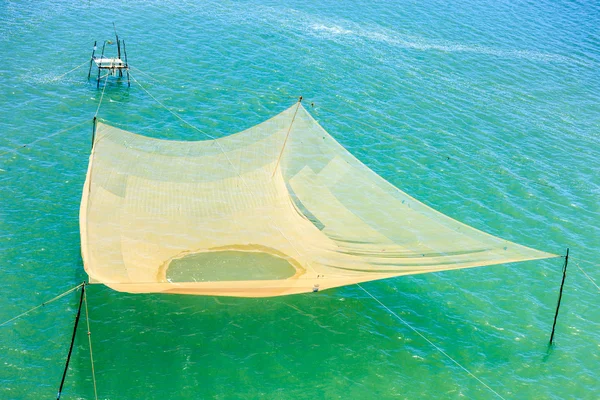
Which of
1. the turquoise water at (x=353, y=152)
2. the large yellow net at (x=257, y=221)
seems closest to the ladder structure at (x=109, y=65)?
the turquoise water at (x=353, y=152)

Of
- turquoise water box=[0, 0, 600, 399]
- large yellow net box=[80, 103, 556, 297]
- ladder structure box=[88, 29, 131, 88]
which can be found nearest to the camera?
large yellow net box=[80, 103, 556, 297]

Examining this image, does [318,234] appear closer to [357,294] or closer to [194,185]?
[357,294]

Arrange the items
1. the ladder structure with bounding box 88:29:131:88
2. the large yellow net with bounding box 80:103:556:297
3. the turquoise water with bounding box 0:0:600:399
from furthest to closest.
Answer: the ladder structure with bounding box 88:29:131:88 < the turquoise water with bounding box 0:0:600:399 < the large yellow net with bounding box 80:103:556:297

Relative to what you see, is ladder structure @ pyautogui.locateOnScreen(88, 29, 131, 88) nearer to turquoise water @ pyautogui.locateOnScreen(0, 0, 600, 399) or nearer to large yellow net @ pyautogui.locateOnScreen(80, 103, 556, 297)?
turquoise water @ pyautogui.locateOnScreen(0, 0, 600, 399)

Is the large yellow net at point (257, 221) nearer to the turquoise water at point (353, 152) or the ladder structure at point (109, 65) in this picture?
the turquoise water at point (353, 152)

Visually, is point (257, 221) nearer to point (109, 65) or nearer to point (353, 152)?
point (353, 152)

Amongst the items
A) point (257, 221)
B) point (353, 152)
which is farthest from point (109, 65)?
point (257, 221)

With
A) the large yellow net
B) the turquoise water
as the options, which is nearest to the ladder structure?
the turquoise water
